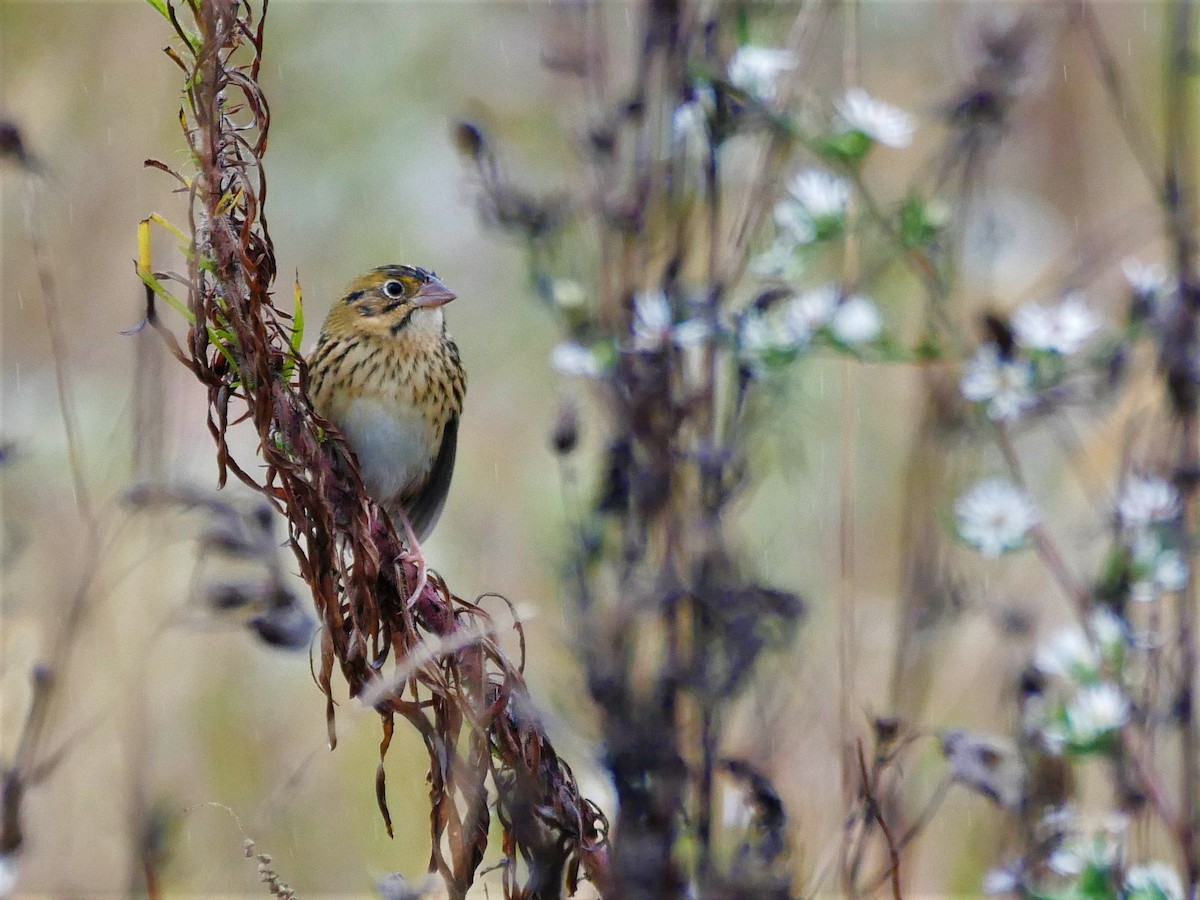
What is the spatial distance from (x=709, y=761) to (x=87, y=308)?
5.10 metres

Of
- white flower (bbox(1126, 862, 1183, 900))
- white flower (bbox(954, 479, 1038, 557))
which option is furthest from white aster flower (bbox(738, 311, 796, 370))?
white flower (bbox(1126, 862, 1183, 900))

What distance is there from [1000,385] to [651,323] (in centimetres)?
80

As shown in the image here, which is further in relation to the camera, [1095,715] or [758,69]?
[758,69]

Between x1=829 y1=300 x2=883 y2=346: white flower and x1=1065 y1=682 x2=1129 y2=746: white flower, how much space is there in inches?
34.8

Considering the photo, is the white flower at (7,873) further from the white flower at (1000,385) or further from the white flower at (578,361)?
the white flower at (1000,385)

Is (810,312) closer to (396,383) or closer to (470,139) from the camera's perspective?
(470,139)

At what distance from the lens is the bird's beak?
12.5 ft

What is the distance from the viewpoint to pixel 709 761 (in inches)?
103

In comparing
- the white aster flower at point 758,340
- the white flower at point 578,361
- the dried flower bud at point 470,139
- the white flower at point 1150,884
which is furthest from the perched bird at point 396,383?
the white flower at point 1150,884

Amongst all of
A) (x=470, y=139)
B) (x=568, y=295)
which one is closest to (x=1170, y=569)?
(x=568, y=295)

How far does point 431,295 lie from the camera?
3867 millimetres

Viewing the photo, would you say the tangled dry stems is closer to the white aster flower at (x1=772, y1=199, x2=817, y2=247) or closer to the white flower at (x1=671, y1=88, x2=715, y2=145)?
the white flower at (x1=671, y1=88, x2=715, y2=145)

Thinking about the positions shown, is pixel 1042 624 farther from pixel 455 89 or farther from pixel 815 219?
pixel 455 89

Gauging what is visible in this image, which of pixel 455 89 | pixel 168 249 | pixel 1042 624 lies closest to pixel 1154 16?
pixel 1042 624
